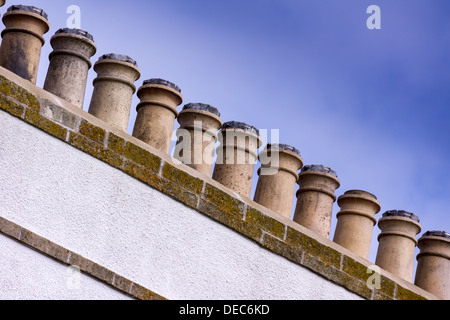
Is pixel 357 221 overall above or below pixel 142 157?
A: above

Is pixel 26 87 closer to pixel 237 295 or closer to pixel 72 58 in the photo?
pixel 72 58

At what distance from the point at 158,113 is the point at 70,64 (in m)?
0.97

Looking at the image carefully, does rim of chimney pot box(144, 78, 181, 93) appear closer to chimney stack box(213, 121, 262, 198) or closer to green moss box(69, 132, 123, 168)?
chimney stack box(213, 121, 262, 198)

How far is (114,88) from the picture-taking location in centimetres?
875

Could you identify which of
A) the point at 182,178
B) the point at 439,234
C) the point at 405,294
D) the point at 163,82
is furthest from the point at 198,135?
the point at 439,234

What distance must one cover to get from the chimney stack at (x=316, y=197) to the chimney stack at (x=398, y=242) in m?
1.08

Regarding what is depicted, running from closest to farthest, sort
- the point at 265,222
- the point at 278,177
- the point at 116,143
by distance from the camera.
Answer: the point at 116,143 → the point at 265,222 → the point at 278,177

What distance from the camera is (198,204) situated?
790cm

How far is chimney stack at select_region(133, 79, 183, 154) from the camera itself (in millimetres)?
8672

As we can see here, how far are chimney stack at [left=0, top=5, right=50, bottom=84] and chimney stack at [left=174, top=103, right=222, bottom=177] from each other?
1494mm

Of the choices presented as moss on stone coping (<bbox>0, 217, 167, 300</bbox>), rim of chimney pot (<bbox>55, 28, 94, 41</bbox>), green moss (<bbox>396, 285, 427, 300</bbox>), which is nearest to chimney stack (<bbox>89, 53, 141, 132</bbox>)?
rim of chimney pot (<bbox>55, 28, 94, 41</bbox>)

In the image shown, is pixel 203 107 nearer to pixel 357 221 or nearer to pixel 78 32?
pixel 78 32

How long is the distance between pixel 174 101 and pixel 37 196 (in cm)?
205
